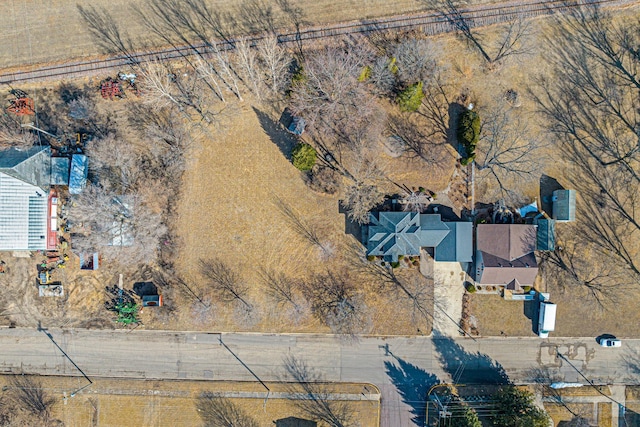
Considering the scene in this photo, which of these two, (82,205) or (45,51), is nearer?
(82,205)

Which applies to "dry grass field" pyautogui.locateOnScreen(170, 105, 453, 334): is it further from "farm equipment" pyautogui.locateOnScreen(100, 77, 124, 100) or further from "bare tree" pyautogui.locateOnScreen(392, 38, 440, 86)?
"farm equipment" pyautogui.locateOnScreen(100, 77, 124, 100)

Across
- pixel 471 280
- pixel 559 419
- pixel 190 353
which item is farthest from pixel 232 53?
pixel 559 419

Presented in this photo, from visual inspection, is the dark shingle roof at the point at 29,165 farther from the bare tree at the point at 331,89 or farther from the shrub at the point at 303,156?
the bare tree at the point at 331,89

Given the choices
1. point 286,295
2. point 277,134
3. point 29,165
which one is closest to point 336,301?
point 286,295

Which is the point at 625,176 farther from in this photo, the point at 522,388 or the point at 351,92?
the point at 351,92

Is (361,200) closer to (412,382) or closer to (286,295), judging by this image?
(286,295)

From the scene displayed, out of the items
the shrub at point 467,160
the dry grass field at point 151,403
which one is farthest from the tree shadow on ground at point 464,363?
the shrub at point 467,160
